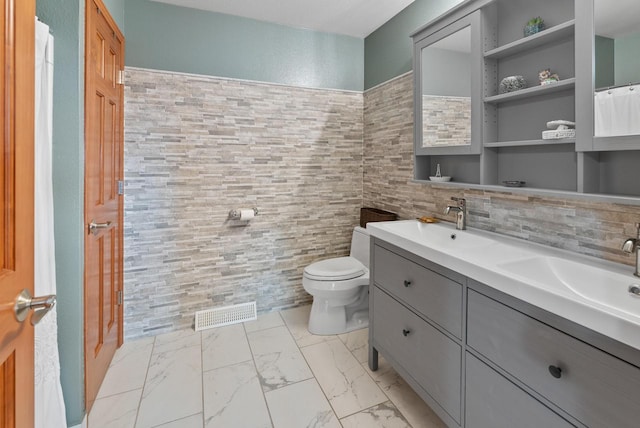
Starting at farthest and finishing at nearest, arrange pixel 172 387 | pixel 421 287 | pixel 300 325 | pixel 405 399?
1. pixel 300 325
2. pixel 172 387
3. pixel 405 399
4. pixel 421 287

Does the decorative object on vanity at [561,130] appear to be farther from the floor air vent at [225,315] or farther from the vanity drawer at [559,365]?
the floor air vent at [225,315]

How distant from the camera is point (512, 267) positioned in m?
1.40

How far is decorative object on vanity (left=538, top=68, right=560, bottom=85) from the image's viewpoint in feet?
4.83

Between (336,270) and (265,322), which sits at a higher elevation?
(336,270)

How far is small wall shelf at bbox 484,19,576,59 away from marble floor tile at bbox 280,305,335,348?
2.09m

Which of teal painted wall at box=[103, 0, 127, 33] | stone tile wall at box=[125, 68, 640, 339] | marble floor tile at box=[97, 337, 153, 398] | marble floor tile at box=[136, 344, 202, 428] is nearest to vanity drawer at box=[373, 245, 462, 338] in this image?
stone tile wall at box=[125, 68, 640, 339]

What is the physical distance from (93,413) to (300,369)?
1.12 m

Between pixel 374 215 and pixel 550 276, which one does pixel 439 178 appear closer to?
pixel 374 215

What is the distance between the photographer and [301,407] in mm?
1783

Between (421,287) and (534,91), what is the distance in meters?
1.03

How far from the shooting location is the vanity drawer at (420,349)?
141cm

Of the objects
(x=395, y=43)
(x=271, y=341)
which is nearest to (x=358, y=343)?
(x=271, y=341)

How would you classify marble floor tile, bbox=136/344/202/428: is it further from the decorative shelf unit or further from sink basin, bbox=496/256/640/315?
the decorative shelf unit

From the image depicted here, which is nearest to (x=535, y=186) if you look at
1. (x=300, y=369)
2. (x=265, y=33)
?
(x=300, y=369)
